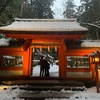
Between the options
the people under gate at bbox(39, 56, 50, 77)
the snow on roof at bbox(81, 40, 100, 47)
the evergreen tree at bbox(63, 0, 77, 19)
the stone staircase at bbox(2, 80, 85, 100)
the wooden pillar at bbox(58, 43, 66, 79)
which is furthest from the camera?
the evergreen tree at bbox(63, 0, 77, 19)

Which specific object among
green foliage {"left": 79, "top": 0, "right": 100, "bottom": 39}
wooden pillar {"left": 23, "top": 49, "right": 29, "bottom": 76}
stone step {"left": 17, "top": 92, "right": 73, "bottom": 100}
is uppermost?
green foliage {"left": 79, "top": 0, "right": 100, "bottom": 39}

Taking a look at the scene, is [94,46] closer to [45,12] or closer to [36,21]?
[36,21]

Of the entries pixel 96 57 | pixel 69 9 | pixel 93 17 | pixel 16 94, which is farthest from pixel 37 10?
pixel 16 94

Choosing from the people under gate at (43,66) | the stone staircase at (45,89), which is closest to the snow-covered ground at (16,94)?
the stone staircase at (45,89)

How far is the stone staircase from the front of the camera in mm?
11438

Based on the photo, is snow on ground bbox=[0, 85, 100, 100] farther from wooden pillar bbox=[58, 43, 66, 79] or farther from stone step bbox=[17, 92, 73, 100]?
wooden pillar bbox=[58, 43, 66, 79]

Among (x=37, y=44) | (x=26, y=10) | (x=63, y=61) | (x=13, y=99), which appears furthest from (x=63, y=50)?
(x=26, y=10)

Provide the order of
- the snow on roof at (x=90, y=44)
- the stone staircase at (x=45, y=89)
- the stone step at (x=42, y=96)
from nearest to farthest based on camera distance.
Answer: the stone step at (x=42, y=96)
the stone staircase at (x=45, y=89)
the snow on roof at (x=90, y=44)

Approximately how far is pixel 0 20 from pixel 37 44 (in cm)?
518

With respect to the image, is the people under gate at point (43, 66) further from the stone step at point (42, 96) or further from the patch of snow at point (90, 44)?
the stone step at point (42, 96)

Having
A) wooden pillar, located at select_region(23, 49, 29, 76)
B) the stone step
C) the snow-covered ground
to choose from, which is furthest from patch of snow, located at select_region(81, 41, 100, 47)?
the stone step

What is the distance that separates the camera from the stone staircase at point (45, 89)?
11.4 meters

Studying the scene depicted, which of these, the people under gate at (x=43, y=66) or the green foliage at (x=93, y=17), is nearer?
the people under gate at (x=43, y=66)

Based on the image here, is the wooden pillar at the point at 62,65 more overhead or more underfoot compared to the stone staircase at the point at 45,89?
more overhead
